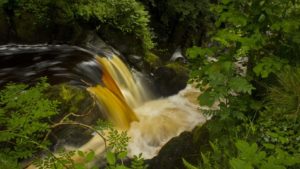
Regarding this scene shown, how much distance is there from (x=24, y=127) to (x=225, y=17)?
2255mm

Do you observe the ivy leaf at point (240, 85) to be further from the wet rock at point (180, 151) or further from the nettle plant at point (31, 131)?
the wet rock at point (180, 151)

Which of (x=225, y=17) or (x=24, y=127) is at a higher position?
(x=225, y=17)

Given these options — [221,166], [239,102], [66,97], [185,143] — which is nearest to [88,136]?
[66,97]

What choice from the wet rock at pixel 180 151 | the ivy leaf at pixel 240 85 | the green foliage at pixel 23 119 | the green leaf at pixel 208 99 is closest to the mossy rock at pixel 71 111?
the wet rock at pixel 180 151

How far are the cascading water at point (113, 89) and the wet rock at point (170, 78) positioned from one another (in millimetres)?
279

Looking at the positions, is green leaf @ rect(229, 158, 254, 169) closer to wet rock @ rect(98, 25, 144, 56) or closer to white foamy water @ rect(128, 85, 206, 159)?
white foamy water @ rect(128, 85, 206, 159)

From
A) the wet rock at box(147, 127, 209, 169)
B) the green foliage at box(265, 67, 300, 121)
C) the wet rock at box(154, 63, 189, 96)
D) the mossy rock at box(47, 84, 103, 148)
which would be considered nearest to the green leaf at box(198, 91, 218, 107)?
the green foliage at box(265, 67, 300, 121)

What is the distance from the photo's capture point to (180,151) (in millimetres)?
5039

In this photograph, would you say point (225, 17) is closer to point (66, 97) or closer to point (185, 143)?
point (185, 143)

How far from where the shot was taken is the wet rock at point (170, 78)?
10062 millimetres

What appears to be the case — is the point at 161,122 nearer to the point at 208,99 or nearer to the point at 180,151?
the point at 180,151

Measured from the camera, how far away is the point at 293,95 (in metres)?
3.16

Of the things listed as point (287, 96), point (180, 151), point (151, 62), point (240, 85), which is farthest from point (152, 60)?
point (287, 96)

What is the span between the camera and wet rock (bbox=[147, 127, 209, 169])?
4.93 m
